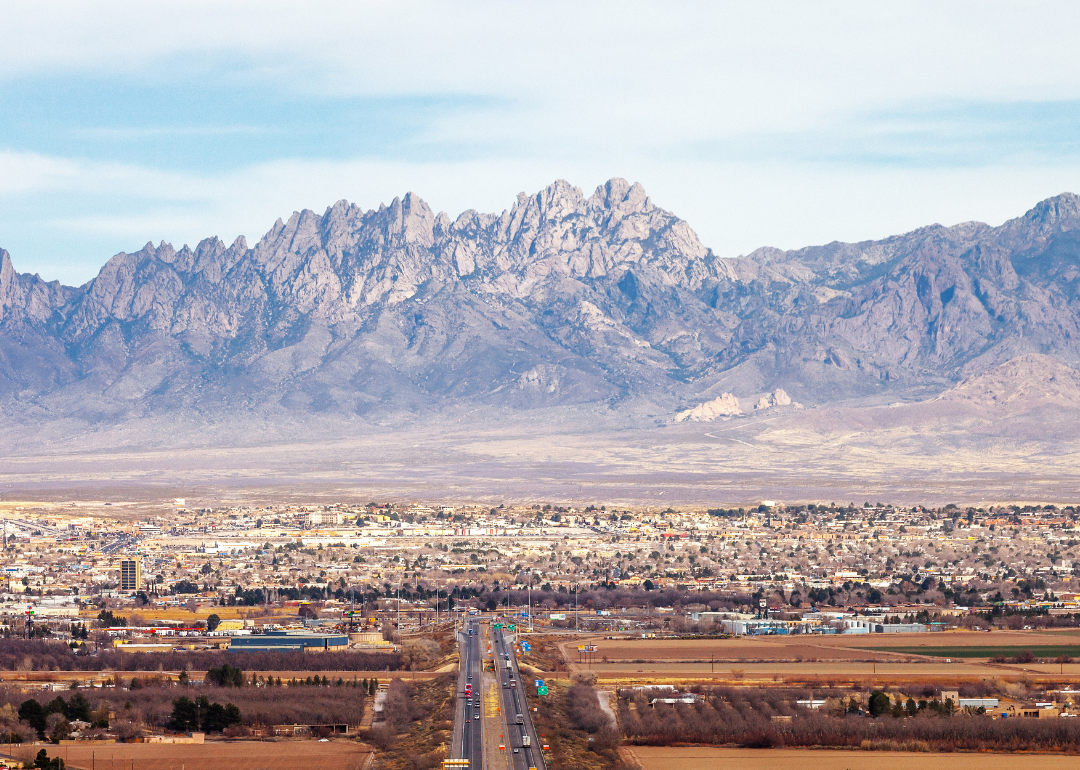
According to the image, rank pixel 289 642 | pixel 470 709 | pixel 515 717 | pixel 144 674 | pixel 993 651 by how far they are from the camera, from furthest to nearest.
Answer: pixel 289 642 < pixel 993 651 < pixel 144 674 < pixel 470 709 < pixel 515 717

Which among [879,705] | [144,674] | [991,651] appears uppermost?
[144,674]

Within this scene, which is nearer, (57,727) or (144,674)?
(57,727)

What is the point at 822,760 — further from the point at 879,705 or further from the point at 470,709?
the point at 470,709

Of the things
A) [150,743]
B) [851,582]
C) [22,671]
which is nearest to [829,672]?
[150,743]

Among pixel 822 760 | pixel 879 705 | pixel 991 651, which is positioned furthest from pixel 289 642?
pixel 822 760

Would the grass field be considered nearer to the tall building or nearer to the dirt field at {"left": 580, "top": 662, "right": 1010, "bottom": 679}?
the dirt field at {"left": 580, "top": 662, "right": 1010, "bottom": 679}

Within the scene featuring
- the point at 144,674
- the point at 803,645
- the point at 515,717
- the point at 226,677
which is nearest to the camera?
the point at 515,717

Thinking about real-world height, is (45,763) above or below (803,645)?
above

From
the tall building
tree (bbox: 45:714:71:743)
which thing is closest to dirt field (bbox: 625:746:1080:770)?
tree (bbox: 45:714:71:743)
